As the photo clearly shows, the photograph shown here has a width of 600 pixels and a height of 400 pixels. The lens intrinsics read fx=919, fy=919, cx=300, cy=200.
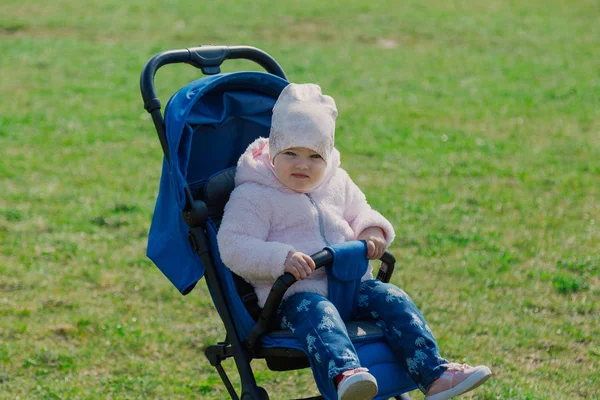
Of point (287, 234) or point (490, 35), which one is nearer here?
point (287, 234)

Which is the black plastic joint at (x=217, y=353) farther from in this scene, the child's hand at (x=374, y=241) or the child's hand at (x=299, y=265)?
the child's hand at (x=374, y=241)

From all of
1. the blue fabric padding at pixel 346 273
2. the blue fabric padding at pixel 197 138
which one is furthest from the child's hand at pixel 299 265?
the blue fabric padding at pixel 197 138

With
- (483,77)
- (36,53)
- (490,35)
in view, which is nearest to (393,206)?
(483,77)

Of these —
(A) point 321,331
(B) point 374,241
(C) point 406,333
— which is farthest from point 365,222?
(A) point 321,331

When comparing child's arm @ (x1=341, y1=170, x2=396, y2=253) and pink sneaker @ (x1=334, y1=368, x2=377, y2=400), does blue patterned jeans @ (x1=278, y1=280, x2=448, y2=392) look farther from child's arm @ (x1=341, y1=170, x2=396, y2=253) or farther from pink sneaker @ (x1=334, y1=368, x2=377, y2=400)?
child's arm @ (x1=341, y1=170, x2=396, y2=253)

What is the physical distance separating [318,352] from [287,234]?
621 millimetres

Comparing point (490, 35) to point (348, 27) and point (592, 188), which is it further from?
point (592, 188)

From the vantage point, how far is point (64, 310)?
5461 millimetres

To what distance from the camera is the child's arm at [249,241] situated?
3572mm

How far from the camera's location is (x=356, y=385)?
10.6 ft

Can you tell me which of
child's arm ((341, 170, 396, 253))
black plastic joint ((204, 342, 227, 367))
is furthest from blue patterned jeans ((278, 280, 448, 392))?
black plastic joint ((204, 342, 227, 367))

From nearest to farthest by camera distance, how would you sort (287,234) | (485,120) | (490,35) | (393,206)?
(287,234) → (393,206) → (485,120) → (490,35)

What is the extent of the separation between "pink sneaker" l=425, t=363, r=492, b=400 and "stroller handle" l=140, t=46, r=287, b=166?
144 centimetres

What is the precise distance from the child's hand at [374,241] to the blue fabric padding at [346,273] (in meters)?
0.03
